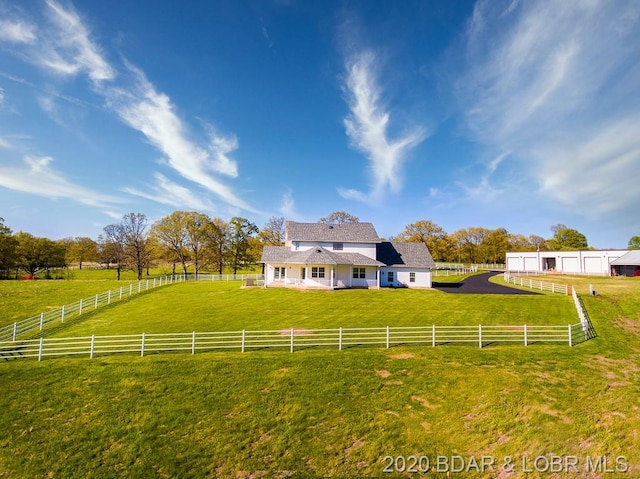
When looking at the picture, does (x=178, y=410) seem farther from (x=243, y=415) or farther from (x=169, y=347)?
(x=169, y=347)

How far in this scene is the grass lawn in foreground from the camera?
21031 mm

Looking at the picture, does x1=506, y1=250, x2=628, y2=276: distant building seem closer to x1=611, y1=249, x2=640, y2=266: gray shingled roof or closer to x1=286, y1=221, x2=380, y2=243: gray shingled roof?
x1=611, y1=249, x2=640, y2=266: gray shingled roof

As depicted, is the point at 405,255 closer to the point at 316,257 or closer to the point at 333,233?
the point at 333,233

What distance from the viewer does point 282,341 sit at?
16.9 m

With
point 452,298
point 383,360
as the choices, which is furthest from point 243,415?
point 452,298

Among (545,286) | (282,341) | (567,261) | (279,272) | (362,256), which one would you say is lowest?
(282,341)

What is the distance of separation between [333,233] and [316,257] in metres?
6.43

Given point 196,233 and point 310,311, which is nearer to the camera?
point 310,311

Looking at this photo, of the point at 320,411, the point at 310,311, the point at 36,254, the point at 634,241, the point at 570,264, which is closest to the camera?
the point at 320,411

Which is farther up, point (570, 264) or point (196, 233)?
point (196, 233)

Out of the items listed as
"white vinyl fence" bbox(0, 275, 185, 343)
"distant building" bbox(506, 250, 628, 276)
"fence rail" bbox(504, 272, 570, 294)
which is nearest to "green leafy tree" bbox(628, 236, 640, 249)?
"distant building" bbox(506, 250, 628, 276)

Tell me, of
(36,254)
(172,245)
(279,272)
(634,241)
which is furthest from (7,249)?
(634,241)

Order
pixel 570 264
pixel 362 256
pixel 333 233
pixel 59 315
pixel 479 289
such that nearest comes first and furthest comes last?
1. pixel 59 315
2. pixel 479 289
3. pixel 362 256
4. pixel 333 233
5. pixel 570 264

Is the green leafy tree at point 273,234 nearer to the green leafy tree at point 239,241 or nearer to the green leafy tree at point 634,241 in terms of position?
the green leafy tree at point 239,241
